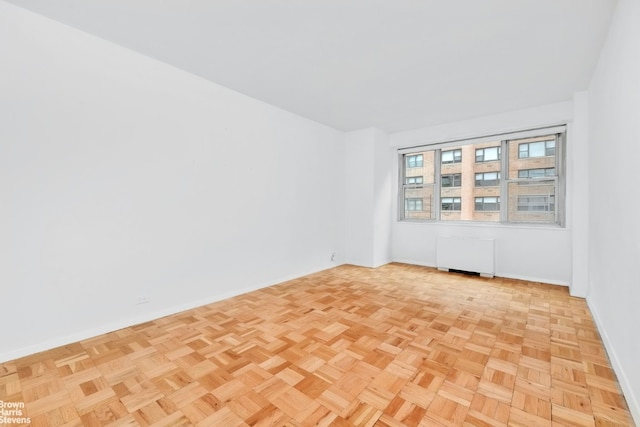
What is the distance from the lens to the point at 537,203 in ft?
14.5

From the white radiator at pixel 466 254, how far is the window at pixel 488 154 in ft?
4.57

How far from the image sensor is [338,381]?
6.11 ft

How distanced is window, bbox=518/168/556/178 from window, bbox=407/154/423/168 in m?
1.67

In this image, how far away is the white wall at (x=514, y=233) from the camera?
3.96 m

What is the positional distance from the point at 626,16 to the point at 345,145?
3966mm

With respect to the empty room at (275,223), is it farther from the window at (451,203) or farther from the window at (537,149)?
the window at (451,203)

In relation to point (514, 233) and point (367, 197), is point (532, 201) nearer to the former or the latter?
point (514, 233)

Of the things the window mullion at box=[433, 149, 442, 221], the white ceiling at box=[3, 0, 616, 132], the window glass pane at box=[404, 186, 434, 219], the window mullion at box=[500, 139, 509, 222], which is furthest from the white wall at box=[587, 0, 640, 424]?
the window glass pane at box=[404, 186, 434, 219]

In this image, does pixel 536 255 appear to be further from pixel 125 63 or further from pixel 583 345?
pixel 125 63

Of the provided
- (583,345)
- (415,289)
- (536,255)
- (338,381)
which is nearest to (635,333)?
(583,345)

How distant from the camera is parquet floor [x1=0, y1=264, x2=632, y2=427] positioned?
1573mm

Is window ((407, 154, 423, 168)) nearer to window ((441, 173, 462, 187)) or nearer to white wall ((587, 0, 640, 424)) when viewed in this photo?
window ((441, 173, 462, 187))
